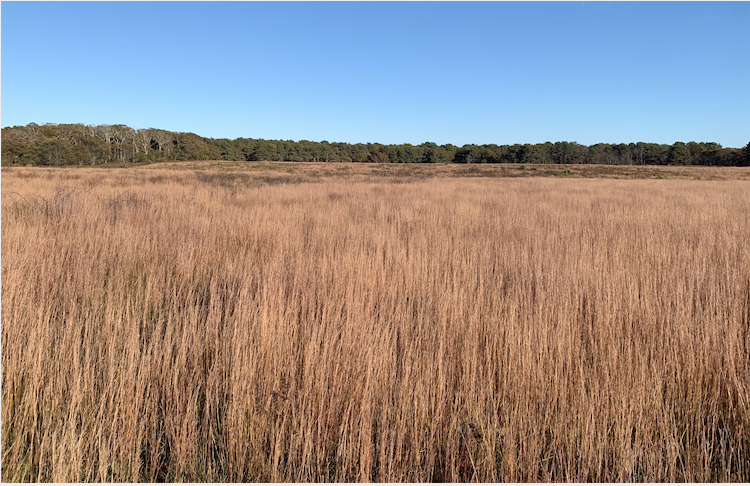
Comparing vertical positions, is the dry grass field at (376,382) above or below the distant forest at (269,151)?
below

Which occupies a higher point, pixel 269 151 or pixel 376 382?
pixel 269 151

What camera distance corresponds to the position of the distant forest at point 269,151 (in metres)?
59.3

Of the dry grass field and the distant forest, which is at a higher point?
the distant forest

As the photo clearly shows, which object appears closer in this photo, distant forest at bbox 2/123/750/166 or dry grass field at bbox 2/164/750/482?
dry grass field at bbox 2/164/750/482

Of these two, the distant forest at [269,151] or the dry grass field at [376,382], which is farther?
the distant forest at [269,151]

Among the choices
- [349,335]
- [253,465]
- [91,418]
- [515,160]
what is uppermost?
[515,160]

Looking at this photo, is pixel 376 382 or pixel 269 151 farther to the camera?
pixel 269 151

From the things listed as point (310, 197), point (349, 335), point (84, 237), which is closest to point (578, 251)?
point (349, 335)

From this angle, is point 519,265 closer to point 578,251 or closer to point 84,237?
point 578,251

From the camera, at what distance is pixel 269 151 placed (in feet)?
350

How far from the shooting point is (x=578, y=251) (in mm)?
5336

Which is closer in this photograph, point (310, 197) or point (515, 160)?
point (310, 197)

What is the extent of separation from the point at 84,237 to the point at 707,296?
24.8ft

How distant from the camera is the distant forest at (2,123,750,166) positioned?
2335 inches
